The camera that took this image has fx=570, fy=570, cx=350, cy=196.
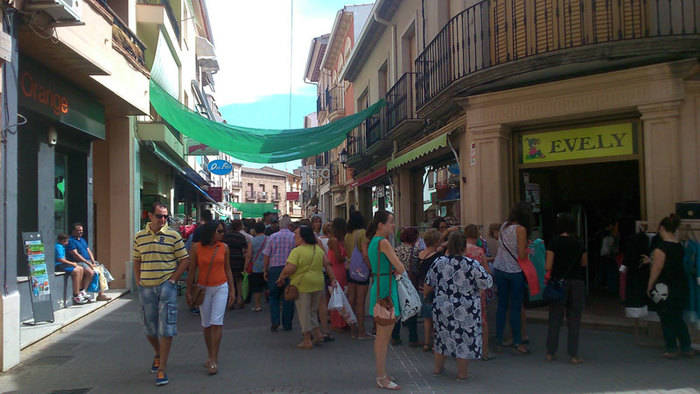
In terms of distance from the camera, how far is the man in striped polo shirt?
575 cm

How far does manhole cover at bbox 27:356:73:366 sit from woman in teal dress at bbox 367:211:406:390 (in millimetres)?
3784

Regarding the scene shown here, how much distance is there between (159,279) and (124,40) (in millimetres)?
6693

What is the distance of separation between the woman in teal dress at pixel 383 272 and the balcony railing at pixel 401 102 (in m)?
7.83

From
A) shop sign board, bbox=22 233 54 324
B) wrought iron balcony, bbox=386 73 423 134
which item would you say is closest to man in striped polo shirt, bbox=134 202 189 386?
shop sign board, bbox=22 233 54 324

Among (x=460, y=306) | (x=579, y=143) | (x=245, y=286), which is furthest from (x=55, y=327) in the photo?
(x=579, y=143)

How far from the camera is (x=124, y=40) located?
35.3ft

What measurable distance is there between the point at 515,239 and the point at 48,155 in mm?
7630

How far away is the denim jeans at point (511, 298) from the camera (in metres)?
6.86

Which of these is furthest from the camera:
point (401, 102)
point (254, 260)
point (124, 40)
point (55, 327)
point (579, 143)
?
point (401, 102)

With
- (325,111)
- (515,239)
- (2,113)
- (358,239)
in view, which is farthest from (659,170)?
(325,111)

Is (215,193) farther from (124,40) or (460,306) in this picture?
(460,306)

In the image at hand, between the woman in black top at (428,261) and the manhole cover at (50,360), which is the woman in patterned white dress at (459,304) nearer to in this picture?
the woman in black top at (428,261)

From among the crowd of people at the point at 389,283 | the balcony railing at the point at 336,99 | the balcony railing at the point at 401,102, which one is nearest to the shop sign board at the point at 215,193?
the balcony railing at the point at 336,99

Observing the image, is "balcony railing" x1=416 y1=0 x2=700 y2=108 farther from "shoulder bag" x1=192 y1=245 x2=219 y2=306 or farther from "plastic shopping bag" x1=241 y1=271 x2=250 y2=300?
"shoulder bag" x1=192 y1=245 x2=219 y2=306
